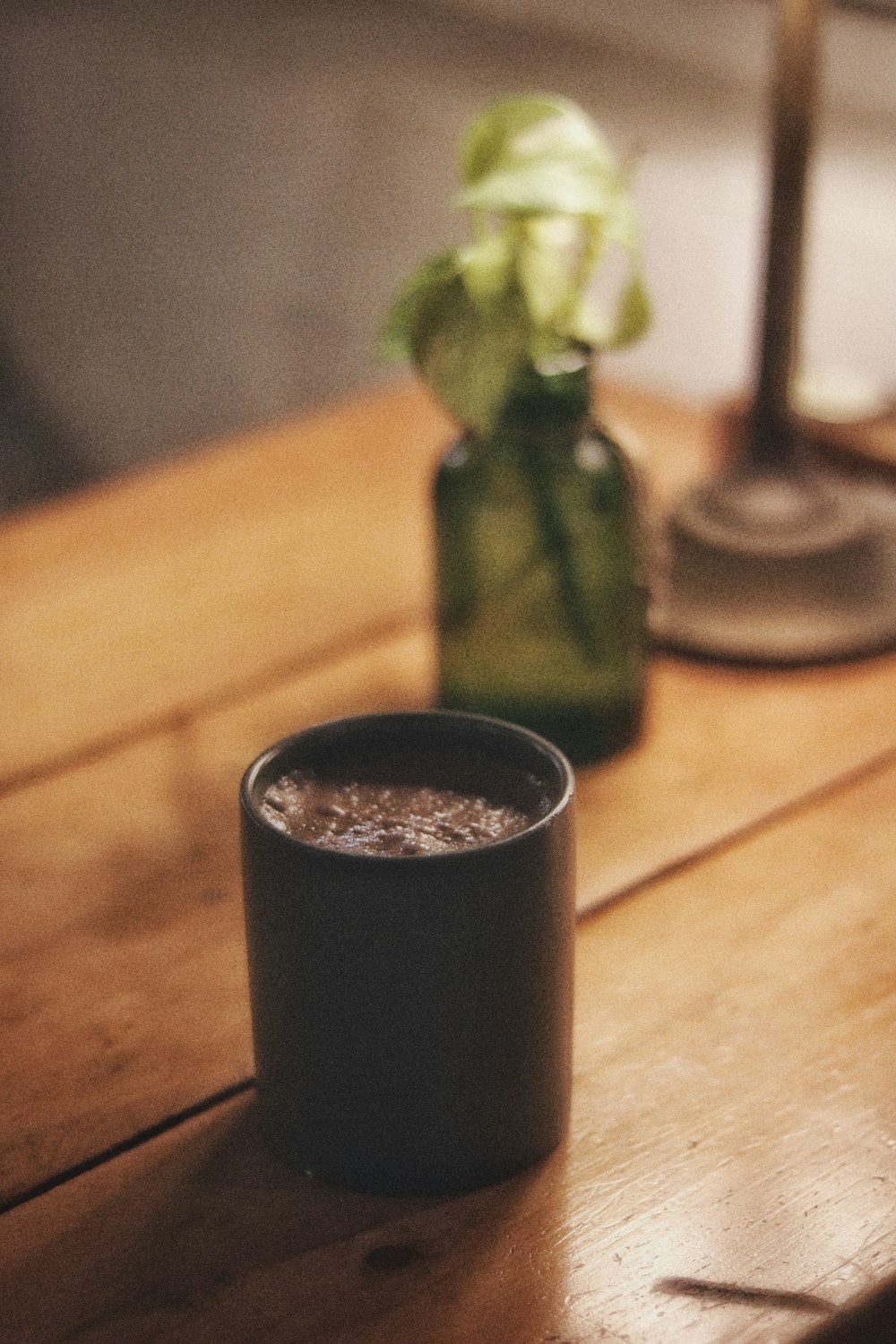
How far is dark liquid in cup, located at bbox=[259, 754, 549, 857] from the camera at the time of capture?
1.74 feet

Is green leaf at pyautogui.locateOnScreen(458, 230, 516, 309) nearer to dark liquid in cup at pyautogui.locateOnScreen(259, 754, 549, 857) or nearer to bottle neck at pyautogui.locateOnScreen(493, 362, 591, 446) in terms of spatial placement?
bottle neck at pyautogui.locateOnScreen(493, 362, 591, 446)

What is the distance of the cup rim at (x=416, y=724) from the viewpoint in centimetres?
49

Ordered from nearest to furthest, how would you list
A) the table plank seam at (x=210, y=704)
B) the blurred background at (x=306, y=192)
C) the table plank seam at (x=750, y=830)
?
the table plank seam at (x=750, y=830) → the table plank seam at (x=210, y=704) → the blurred background at (x=306, y=192)

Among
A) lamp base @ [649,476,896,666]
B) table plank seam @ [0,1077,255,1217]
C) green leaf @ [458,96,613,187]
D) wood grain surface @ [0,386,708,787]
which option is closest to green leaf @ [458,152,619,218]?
green leaf @ [458,96,613,187]

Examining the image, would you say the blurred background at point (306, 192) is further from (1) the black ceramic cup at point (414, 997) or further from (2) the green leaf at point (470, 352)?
(1) the black ceramic cup at point (414, 997)

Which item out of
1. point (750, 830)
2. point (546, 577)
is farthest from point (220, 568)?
point (750, 830)

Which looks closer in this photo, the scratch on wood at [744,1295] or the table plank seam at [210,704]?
the scratch on wood at [744,1295]

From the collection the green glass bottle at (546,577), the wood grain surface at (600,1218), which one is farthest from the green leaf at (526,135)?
the wood grain surface at (600,1218)

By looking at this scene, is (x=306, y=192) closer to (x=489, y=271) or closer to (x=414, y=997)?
(x=489, y=271)

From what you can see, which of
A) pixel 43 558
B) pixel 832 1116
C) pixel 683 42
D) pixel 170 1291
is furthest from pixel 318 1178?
pixel 683 42

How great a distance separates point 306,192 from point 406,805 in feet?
6.15

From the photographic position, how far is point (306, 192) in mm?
2270

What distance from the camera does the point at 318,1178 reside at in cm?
55

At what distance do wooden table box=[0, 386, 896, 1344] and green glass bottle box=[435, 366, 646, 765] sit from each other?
4 cm
